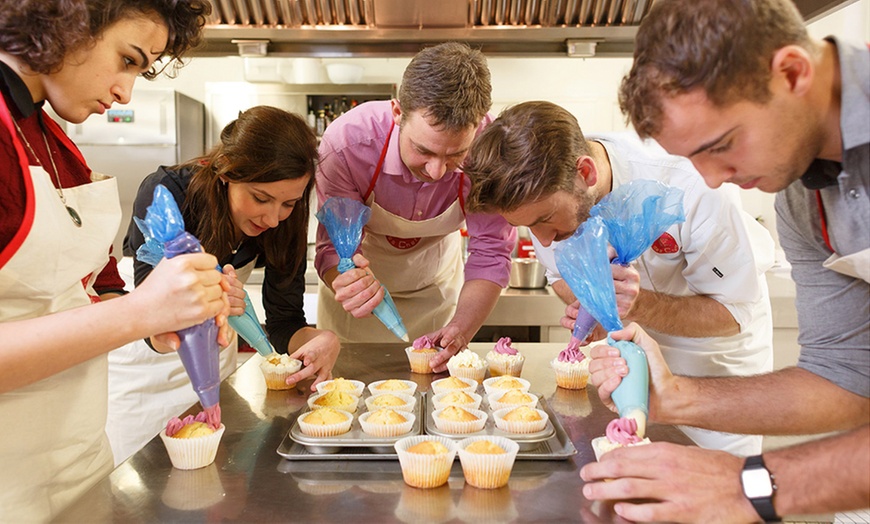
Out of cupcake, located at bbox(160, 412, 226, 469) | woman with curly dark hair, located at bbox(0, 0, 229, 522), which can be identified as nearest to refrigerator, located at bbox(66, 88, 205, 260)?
woman with curly dark hair, located at bbox(0, 0, 229, 522)

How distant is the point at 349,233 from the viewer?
7.73ft

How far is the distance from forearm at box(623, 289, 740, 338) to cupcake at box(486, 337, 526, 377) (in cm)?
39

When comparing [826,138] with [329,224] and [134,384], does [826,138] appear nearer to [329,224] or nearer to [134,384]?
[329,224]

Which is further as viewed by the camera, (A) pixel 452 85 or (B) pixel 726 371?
(B) pixel 726 371

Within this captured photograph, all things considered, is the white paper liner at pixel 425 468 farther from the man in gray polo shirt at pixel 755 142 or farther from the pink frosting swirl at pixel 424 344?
the pink frosting swirl at pixel 424 344

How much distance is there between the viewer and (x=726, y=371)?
2.29 meters

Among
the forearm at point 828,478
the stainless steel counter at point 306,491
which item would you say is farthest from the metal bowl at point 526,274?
the forearm at point 828,478

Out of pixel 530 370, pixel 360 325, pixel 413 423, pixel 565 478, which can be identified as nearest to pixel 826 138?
pixel 565 478

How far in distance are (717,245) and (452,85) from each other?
931mm

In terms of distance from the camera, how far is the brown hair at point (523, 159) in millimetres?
1979

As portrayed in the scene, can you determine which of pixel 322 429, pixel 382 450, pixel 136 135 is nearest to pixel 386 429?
pixel 382 450

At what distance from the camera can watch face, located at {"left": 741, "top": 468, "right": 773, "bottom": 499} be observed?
1225mm

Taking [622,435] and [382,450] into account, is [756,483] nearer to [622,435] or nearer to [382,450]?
[622,435]

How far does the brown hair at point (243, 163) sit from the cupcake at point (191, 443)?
0.70 meters
